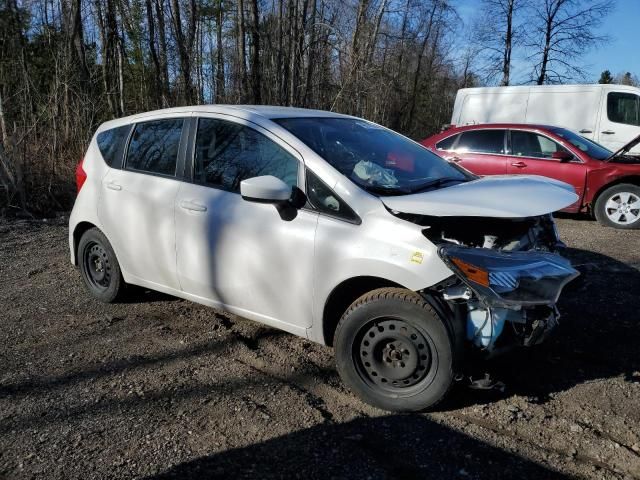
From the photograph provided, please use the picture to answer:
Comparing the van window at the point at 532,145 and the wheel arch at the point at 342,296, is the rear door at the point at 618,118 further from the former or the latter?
the wheel arch at the point at 342,296

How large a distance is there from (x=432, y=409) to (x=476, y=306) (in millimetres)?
644

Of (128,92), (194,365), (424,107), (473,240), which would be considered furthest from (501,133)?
(424,107)

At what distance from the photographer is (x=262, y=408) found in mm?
3057

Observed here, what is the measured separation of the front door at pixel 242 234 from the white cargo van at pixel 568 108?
1010 cm

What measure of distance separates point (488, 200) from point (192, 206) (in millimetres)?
1983

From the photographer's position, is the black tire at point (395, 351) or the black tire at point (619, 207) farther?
the black tire at point (619, 207)

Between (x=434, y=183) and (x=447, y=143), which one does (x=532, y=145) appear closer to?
(x=447, y=143)

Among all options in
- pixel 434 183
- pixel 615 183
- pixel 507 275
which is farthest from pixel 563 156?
pixel 507 275

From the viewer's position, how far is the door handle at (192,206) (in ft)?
12.0

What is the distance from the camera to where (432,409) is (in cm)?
298

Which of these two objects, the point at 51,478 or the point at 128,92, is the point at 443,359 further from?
the point at 128,92

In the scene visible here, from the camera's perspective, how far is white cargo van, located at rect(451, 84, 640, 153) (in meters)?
12.2

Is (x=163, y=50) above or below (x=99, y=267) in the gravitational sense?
above

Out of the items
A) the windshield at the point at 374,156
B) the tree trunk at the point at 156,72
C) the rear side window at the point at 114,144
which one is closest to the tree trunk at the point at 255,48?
the tree trunk at the point at 156,72
